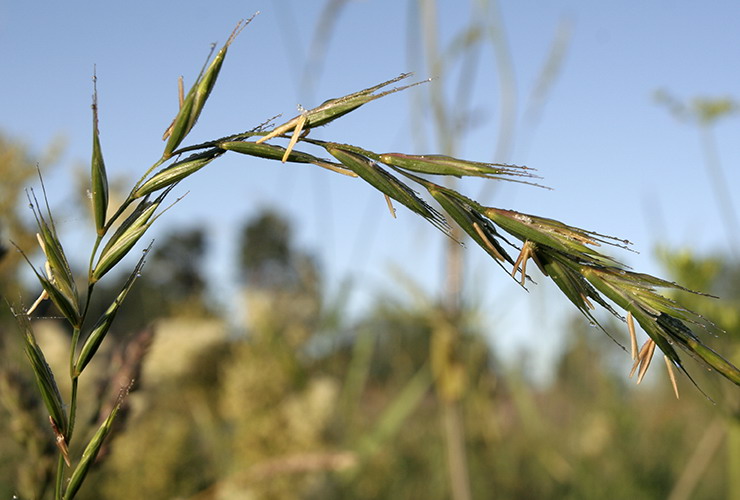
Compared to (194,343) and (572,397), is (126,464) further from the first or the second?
(572,397)

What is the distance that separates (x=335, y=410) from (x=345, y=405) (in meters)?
0.30

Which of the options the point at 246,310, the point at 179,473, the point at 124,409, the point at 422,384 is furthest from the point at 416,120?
the point at 124,409

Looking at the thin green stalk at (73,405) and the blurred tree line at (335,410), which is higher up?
the thin green stalk at (73,405)

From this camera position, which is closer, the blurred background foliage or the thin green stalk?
the thin green stalk

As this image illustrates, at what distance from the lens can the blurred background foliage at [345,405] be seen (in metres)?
1.03

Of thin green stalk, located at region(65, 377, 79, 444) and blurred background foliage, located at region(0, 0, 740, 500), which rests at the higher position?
thin green stalk, located at region(65, 377, 79, 444)

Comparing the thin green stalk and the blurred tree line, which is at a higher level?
the thin green stalk

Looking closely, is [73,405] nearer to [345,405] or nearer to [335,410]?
[335,410]

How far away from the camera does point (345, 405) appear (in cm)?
234

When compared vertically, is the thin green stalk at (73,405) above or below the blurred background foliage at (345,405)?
above

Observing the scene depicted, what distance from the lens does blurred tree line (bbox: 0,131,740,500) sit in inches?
40.0

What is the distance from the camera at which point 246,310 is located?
8.09 ft

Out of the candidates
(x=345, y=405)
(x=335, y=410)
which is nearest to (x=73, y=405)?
(x=335, y=410)

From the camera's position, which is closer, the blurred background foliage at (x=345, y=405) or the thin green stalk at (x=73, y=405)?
the thin green stalk at (x=73, y=405)
